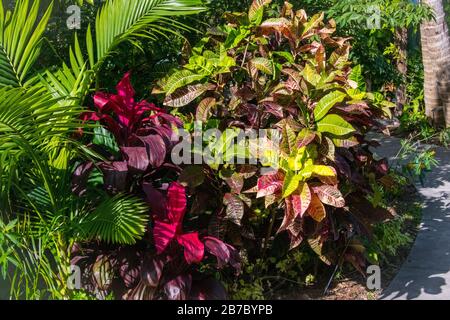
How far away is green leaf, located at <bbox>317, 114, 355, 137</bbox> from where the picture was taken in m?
3.57

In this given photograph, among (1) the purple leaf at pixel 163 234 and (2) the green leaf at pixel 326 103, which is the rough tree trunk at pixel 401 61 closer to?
(2) the green leaf at pixel 326 103

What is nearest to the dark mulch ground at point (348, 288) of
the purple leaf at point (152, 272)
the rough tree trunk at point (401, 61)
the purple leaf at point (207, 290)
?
the purple leaf at point (207, 290)

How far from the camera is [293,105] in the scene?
384 cm

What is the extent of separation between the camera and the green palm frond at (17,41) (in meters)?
3.61

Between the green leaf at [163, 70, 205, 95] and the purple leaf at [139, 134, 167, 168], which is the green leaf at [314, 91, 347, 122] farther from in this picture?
the purple leaf at [139, 134, 167, 168]

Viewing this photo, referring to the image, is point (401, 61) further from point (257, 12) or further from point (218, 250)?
point (218, 250)

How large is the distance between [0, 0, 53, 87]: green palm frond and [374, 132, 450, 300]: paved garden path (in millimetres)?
2552

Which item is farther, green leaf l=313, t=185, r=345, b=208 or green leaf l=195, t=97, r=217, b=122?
green leaf l=195, t=97, r=217, b=122

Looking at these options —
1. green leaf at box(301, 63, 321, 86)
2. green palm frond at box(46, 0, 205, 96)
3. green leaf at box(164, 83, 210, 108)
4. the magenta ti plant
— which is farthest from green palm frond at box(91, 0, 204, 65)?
green leaf at box(301, 63, 321, 86)

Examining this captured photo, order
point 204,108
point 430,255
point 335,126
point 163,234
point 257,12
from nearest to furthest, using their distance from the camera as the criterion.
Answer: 1. point 163,234
2. point 335,126
3. point 204,108
4. point 257,12
5. point 430,255

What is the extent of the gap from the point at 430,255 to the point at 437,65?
360 centimetres

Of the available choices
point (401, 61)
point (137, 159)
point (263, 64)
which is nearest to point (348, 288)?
point (263, 64)

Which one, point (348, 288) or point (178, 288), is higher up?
point (178, 288)

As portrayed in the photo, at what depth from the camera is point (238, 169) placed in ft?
12.2
